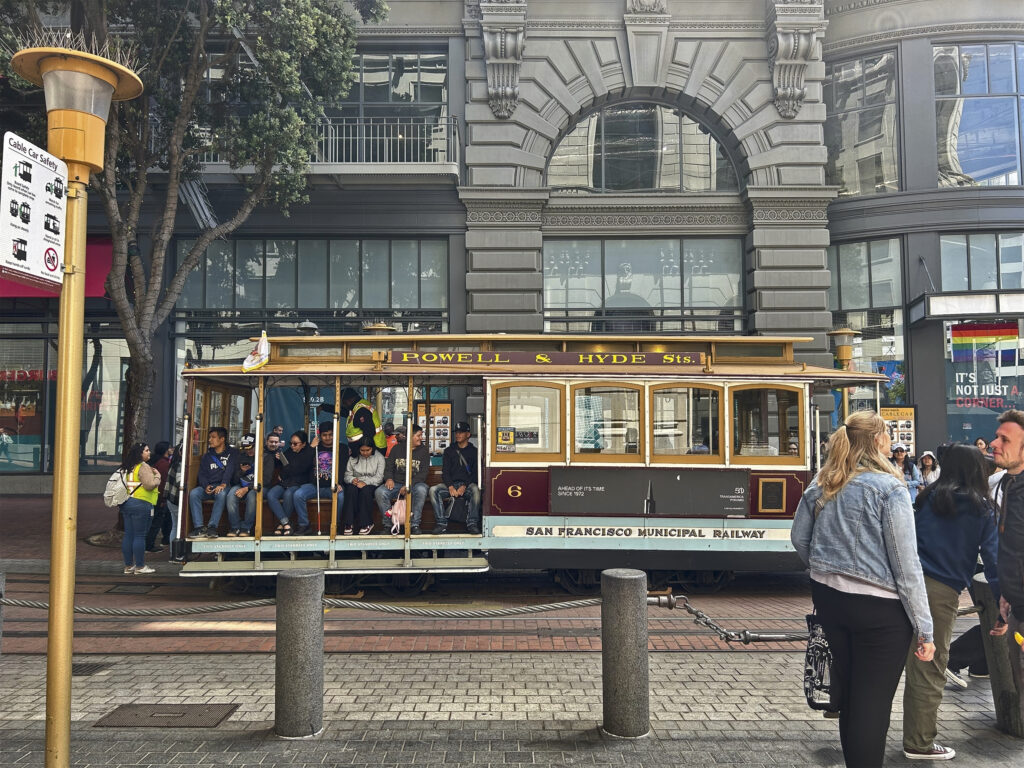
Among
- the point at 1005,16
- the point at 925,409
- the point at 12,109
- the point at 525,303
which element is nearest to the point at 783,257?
the point at 925,409

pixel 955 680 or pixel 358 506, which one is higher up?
pixel 358 506

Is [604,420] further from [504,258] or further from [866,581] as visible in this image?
[504,258]

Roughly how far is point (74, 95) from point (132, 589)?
7.77 metres

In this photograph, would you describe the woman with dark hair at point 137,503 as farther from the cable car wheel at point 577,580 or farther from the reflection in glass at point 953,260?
the reflection in glass at point 953,260

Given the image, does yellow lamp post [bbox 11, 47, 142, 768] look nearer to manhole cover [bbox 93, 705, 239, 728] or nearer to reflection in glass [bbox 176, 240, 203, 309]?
manhole cover [bbox 93, 705, 239, 728]

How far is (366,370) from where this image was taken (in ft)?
31.0

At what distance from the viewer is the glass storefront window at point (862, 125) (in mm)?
18219

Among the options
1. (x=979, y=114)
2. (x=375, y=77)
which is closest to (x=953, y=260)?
(x=979, y=114)

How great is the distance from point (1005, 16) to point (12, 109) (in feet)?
69.3

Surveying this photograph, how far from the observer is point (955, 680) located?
20.0 ft

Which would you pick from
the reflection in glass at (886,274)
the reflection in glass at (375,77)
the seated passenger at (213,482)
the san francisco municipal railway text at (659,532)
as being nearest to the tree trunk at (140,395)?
the seated passenger at (213,482)

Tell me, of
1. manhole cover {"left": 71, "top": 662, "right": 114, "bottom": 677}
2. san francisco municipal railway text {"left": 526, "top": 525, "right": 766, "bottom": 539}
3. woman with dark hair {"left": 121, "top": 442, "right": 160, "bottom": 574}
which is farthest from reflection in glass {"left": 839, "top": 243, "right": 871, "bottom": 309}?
manhole cover {"left": 71, "top": 662, "right": 114, "bottom": 677}

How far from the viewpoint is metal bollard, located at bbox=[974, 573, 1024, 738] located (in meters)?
5.04

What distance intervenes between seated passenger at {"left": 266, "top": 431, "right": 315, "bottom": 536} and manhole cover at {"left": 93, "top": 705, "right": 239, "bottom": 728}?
3.99m
